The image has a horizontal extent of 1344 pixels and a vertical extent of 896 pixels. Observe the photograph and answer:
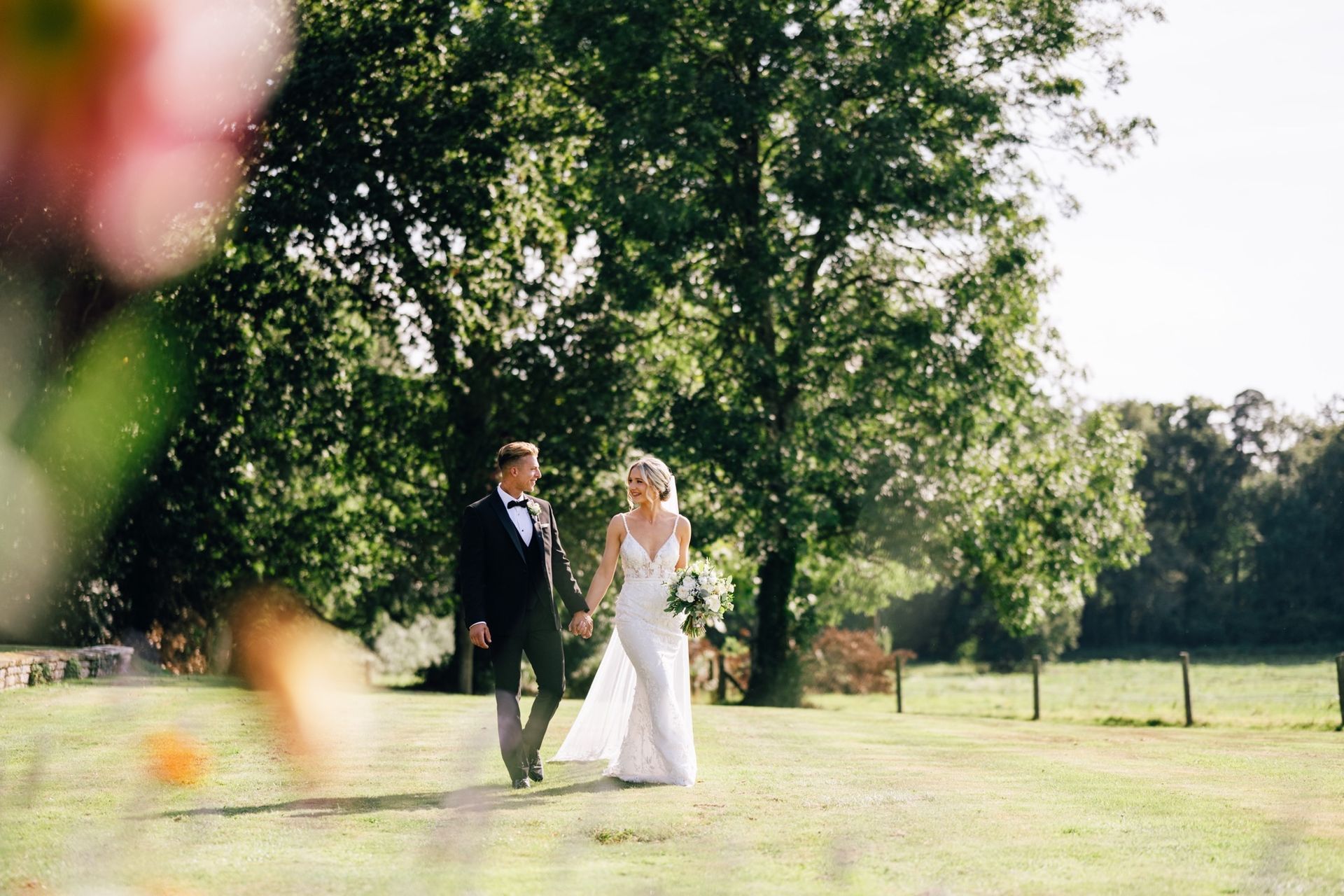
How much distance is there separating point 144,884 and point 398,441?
21928 mm

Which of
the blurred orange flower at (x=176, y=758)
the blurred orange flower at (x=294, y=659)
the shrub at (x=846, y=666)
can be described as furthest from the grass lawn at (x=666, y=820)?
the shrub at (x=846, y=666)

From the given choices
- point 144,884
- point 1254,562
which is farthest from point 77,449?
point 1254,562

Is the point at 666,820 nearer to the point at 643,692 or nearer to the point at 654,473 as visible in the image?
the point at 643,692

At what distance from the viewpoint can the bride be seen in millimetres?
9336

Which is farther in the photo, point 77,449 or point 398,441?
point 398,441

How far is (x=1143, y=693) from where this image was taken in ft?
131

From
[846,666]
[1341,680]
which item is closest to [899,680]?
[1341,680]

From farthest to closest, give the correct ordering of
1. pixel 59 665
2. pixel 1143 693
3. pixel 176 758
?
pixel 1143 693, pixel 59 665, pixel 176 758

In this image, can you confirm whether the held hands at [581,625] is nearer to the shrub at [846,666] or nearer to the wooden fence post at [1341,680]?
the wooden fence post at [1341,680]

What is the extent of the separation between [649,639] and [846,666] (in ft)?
110

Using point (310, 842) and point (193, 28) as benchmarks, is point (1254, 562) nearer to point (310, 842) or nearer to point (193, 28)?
point (193, 28)

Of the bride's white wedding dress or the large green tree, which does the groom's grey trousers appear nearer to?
the bride's white wedding dress

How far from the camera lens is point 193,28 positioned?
2111 centimetres

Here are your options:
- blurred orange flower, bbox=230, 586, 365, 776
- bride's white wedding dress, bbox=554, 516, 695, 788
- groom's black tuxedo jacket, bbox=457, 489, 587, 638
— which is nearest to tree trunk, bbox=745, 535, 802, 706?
blurred orange flower, bbox=230, 586, 365, 776
